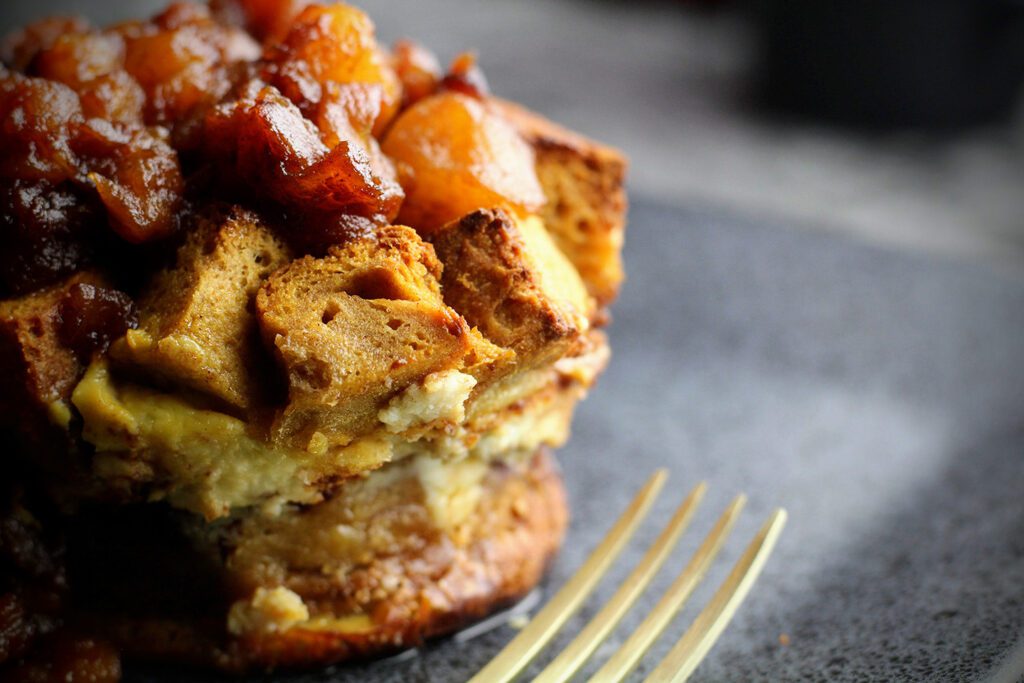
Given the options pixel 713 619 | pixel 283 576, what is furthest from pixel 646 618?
pixel 283 576

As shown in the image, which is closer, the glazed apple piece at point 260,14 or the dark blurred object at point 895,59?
the glazed apple piece at point 260,14

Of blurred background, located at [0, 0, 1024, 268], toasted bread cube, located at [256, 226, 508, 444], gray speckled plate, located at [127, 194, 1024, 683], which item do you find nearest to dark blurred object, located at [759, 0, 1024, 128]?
blurred background, located at [0, 0, 1024, 268]

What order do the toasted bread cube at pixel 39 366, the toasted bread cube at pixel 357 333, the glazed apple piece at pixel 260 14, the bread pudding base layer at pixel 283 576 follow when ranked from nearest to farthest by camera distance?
the toasted bread cube at pixel 357 333, the toasted bread cube at pixel 39 366, the bread pudding base layer at pixel 283 576, the glazed apple piece at pixel 260 14

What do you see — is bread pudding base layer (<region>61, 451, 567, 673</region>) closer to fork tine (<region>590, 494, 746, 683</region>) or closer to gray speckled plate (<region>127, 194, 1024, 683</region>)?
gray speckled plate (<region>127, 194, 1024, 683</region>)

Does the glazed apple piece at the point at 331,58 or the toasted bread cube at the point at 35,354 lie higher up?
the glazed apple piece at the point at 331,58

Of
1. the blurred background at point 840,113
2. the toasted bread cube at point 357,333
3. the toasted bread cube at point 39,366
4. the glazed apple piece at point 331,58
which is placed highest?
the glazed apple piece at point 331,58

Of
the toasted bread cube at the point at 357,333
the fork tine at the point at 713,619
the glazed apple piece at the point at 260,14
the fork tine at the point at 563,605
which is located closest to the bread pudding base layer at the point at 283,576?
the fork tine at the point at 563,605

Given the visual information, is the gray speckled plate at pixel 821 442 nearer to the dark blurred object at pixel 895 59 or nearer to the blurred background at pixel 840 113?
the blurred background at pixel 840 113

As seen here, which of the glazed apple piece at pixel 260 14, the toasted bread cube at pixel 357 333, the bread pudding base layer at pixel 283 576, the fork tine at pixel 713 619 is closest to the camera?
the toasted bread cube at pixel 357 333

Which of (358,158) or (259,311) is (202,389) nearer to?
(259,311)

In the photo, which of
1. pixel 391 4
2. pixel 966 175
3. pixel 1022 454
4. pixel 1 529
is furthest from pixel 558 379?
pixel 391 4
